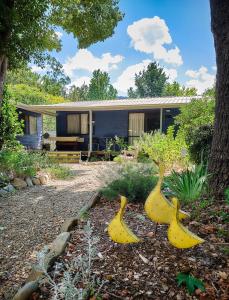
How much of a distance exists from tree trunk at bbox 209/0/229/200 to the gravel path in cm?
231

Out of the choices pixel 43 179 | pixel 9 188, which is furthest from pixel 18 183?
pixel 43 179

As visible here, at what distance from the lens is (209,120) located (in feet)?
24.5

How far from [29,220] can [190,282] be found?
3.08 m

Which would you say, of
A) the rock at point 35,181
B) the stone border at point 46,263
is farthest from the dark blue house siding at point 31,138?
the stone border at point 46,263

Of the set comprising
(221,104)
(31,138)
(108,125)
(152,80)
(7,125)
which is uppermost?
(152,80)

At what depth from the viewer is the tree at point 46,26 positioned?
19.8 ft

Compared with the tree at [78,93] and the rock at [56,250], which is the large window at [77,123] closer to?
the rock at [56,250]

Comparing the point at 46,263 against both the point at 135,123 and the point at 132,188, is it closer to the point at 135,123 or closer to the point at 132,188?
the point at 132,188

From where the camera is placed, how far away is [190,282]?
5.61 ft

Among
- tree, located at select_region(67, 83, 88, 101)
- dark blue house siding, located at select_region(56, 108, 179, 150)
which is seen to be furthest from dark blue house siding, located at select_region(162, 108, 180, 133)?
tree, located at select_region(67, 83, 88, 101)

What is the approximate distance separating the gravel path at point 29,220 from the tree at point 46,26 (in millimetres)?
2978

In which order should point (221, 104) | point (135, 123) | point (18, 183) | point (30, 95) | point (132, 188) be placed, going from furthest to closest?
1. point (30, 95)
2. point (135, 123)
3. point (18, 183)
4. point (132, 188)
5. point (221, 104)

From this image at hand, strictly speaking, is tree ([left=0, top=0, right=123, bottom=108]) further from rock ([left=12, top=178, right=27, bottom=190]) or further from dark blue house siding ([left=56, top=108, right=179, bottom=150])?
dark blue house siding ([left=56, top=108, right=179, bottom=150])

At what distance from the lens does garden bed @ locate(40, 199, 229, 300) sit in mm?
1728
